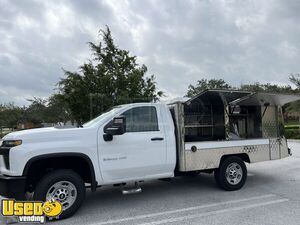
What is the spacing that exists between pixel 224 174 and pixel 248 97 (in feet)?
6.76

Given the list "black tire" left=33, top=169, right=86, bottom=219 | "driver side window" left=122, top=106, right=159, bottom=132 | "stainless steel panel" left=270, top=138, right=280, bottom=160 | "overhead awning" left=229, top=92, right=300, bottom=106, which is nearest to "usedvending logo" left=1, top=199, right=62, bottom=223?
"black tire" left=33, top=169, right=86, bottom=219

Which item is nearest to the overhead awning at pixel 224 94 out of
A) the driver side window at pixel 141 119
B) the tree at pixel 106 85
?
the driver side window at pixel 141 119

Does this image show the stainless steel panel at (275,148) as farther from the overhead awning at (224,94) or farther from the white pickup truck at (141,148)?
the overhead awning at (224,94)

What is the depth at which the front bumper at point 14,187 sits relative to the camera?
474 cm

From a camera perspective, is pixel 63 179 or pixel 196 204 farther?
pixel 196 204

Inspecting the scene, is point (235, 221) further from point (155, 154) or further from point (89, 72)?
point (89, 72)

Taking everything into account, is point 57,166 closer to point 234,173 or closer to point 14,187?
point 14,187

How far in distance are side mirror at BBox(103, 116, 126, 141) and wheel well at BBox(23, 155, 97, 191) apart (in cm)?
55

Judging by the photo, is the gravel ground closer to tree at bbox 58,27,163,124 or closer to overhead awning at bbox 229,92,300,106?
overhead awning at bbox 229,92,300,106

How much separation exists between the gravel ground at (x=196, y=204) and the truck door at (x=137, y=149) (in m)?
0.69

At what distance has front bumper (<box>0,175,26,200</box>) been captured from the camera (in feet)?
15.5

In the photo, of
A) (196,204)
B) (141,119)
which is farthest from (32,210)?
(196,204)

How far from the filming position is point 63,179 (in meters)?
5.04

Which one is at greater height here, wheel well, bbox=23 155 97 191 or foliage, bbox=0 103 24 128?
foliage, bbox=0 103 24 128
